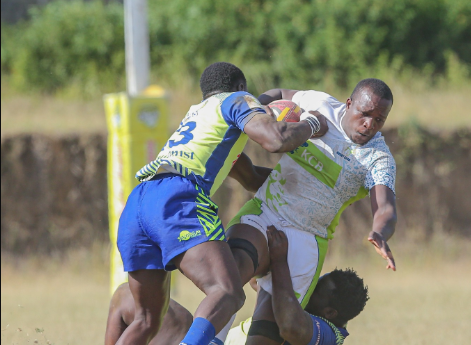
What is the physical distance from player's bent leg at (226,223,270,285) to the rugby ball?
783 millimetres

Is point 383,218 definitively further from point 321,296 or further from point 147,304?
point 147,304

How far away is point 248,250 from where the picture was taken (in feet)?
14.2

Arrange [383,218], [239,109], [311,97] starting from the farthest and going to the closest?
1. [311,97]
2. [383,218]
3. [239,109]

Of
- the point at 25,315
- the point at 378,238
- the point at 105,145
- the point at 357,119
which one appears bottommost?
the point at 25,315

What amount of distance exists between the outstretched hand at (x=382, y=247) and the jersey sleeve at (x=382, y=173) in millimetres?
628

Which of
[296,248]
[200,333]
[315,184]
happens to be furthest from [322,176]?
[200,333]

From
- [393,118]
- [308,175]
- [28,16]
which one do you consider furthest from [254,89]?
[308,175]

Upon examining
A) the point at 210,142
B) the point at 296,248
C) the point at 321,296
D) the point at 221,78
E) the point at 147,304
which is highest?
Result: the point at 221,78

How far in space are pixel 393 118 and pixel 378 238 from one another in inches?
373

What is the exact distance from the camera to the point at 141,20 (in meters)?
10.5

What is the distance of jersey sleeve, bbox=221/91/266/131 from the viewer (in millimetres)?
3955

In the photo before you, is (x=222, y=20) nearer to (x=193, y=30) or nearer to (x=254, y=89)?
(x=193, y=30)

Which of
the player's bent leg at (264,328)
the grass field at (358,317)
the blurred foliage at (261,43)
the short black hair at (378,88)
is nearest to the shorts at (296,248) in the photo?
the player's bent leg at (264,328)

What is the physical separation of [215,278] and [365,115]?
5.25ft
